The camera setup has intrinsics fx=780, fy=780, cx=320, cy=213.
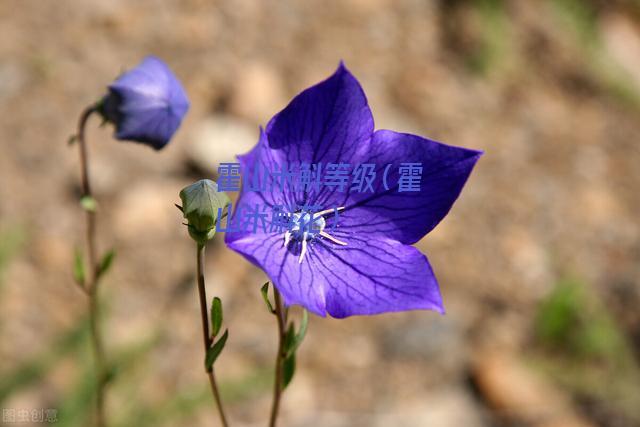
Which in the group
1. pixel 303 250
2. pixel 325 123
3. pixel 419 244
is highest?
pixel 325 123

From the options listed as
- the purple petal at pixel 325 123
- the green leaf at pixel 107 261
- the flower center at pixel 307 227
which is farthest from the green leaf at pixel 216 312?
the green leaf at pixel 107 261

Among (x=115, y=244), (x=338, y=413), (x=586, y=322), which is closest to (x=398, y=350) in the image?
(x=338, y=413)

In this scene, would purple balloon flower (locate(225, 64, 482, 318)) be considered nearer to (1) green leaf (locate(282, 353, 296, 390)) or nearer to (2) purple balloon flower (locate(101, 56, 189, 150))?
(1) green leaf (locate(282, 353, 296, 390))

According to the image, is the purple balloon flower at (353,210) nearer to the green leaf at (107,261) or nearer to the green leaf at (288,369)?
the green leaf at (288,369)

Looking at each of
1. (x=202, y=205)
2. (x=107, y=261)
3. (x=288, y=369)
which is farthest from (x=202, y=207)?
(x=107, y=261)

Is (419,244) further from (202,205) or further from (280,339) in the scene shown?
(202,205)
